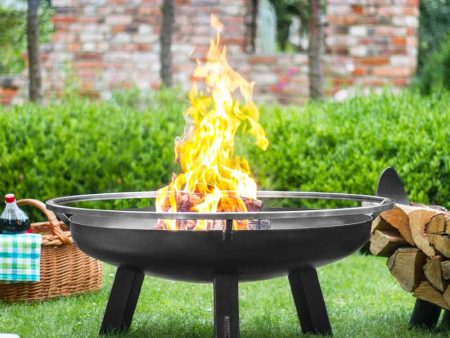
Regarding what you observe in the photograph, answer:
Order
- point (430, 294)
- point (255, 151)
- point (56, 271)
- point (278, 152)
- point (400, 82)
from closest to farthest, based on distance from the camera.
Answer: point (430, 294) → point (56, 271) → point (278, 152) → point (255, 151) → point (400, 82)

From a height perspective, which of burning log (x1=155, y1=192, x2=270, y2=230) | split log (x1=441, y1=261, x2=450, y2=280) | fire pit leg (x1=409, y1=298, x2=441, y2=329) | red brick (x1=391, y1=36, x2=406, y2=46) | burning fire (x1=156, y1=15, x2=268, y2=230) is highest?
red brick (x1=391, y1=36, x2=406, y2=46)

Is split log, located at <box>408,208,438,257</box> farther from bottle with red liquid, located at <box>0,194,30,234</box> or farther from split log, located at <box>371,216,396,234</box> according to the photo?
bottle with red liquid, located at <box>0,194,30,234</box>

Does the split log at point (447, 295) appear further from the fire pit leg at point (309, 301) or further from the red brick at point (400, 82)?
the red brick at point (400, 82)

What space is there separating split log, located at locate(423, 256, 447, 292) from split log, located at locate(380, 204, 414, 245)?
180mm

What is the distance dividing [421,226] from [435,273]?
24 cm

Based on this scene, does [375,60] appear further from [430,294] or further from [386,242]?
[430,294]

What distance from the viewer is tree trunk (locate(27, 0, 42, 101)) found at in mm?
9914

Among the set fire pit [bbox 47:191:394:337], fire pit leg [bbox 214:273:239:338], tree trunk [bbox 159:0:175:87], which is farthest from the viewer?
tree trunk [bbox 159:0:175:87]

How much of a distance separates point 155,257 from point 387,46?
334 inches

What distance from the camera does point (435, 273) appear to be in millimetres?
4562

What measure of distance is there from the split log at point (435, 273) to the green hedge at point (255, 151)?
9.15ft

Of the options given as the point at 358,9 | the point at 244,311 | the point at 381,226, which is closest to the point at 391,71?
the point at 358,9

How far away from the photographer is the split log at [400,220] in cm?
475

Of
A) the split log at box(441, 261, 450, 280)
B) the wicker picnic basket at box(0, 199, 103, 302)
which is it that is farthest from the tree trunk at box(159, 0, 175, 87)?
the split log at box(441, 261, 450, 280)
